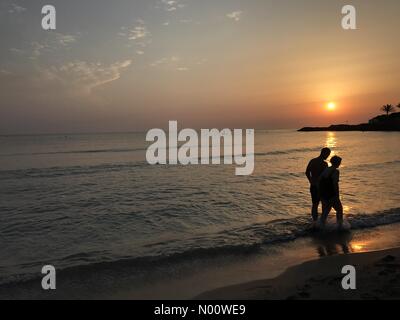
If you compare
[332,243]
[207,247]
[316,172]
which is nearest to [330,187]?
[316,172]

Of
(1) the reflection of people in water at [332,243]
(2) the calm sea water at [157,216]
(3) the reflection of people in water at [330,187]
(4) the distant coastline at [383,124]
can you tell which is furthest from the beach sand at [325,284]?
(4) the distant coastline at [383,124]

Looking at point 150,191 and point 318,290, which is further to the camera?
point 150,191

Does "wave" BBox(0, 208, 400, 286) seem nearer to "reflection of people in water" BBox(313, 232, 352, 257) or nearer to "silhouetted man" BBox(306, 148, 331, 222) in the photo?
"reflection of people in water" BBox(313, 232, 352, 257)

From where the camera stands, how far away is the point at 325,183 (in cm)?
832

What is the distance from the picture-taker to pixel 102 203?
1323 centimetres

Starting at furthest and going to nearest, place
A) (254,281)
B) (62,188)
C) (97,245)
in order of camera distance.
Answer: (62,188), (97,245), (254,281)

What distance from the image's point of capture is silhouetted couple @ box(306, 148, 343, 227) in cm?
820

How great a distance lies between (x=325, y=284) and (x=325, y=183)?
11.5ft

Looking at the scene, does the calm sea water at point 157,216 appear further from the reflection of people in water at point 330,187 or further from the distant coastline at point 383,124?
the distant coastline at point 383,124

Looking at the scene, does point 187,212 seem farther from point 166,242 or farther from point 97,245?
point 97,245

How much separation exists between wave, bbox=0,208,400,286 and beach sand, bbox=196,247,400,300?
67.3 inches

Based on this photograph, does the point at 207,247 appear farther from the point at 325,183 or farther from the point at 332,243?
the point at 325,183
